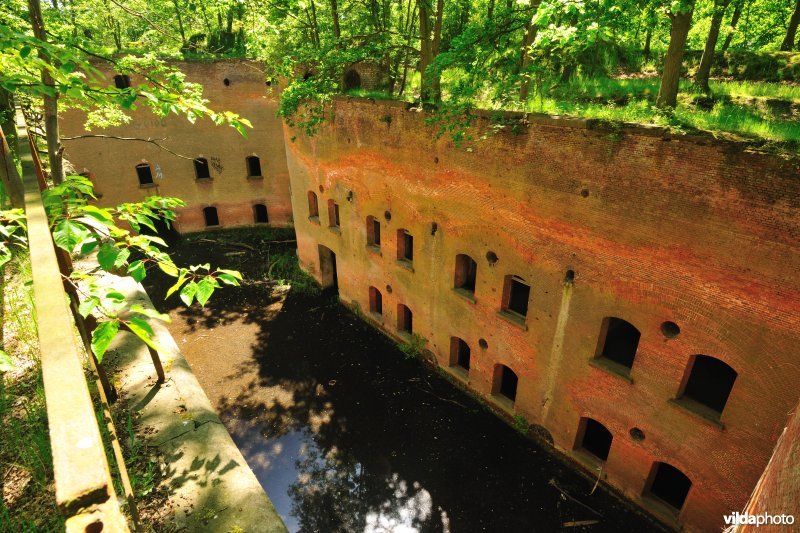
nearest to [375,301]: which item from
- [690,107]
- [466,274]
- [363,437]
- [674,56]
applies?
[466,274]

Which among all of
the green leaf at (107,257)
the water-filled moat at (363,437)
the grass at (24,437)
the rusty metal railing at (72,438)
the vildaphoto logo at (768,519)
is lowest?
the water-filled moat at (363,437)

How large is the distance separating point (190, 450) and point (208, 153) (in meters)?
18.0

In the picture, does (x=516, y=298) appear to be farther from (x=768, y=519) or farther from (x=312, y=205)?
(x=312, y=205)

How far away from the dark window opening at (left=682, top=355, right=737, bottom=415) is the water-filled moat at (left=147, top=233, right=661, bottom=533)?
2.78m

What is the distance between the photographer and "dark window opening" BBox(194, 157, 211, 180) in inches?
851

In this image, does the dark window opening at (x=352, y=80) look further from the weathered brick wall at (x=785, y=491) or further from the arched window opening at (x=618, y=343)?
the weathered brick wall at (x=785, y=491)

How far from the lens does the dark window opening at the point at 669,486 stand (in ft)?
29.4

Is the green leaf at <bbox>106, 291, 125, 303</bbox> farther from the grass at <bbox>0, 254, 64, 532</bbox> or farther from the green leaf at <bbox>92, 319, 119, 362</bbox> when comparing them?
the grass at <bbox>0, 254, 64, 532</bbox>

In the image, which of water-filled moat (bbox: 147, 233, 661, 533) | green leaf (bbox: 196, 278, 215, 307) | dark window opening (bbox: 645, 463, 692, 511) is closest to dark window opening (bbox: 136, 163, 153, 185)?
water-filled moat (bbox: 147, 233, 661, 533)

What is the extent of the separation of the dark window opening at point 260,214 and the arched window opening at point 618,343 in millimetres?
18057

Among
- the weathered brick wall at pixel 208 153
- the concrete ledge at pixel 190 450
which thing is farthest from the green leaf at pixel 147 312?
the weathered brick wall at pixel 208 153

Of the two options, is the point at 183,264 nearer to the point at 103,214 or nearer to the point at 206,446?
the point at 206,446

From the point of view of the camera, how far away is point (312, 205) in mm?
17109

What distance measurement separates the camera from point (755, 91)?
10461 mm
